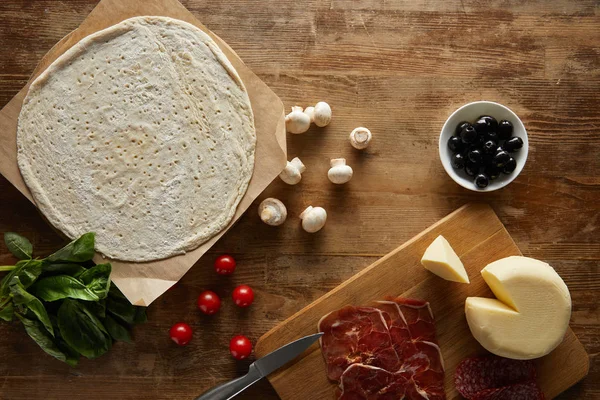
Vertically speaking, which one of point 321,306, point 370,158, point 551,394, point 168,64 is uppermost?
point 168,64

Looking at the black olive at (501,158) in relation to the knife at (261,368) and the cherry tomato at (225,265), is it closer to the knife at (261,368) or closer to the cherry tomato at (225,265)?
the knife at (261,368)

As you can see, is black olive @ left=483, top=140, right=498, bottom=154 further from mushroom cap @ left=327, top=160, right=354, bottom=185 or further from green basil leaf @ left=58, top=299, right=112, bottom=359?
green basil leaf @ left=58, top=299, right=112, bottom=359

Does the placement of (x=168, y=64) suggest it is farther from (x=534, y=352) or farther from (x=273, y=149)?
(x=534, y=352)

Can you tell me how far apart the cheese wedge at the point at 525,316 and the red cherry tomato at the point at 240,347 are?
911mm

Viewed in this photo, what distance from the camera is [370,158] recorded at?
2.41 meters

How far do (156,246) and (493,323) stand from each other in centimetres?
135

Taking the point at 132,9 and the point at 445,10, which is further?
the point at 445,10

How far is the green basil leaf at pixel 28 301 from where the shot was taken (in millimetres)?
2055

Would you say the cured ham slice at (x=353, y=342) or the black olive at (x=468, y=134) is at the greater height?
the black olive at (x=468, y=134)

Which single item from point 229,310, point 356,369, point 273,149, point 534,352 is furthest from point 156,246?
point 534,352

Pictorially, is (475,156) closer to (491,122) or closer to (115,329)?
(491,122)

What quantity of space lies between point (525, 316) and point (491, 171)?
0.58 metres

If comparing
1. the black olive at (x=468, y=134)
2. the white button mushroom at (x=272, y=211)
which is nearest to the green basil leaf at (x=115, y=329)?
the white button mushroom at (x=272, y=211)

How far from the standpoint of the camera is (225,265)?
90.4 inches
